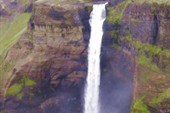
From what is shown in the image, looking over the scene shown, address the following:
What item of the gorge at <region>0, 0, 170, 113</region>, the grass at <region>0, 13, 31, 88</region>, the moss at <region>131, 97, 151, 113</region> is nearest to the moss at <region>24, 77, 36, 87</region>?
the gorge at <region>0, 0, 170, 113</region>

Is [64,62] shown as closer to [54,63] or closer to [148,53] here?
[54,63]

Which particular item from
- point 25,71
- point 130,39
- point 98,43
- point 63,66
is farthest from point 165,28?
point 25,71

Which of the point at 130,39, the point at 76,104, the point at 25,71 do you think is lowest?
the point at 76,104

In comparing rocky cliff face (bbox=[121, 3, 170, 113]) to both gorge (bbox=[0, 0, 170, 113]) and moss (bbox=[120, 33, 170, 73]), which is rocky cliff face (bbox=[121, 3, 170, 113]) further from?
gorge (bbox=[0, 0, 170, 113])

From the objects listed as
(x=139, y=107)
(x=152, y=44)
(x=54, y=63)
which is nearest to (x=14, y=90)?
(x=54, y=63)

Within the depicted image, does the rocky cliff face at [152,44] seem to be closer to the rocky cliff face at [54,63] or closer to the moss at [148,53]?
the moss at [148,53]

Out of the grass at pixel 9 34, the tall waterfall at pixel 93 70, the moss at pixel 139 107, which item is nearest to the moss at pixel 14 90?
the grass at pixel 9 34

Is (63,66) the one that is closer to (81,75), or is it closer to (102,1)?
(81,75)
